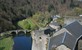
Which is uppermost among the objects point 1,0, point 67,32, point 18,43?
point 67,32

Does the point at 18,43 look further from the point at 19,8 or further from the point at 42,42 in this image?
the point at 19,8

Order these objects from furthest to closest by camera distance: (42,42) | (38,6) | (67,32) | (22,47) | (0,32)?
(38,6) < (0,32) < (22,47) < (67,32) < (42,42)

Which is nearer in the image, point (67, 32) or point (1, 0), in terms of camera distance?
point (67, 32)

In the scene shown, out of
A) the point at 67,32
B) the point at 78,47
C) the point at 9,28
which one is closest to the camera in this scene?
the point at 78,47

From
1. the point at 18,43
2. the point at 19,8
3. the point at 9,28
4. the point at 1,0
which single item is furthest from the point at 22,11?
the point at 18,43

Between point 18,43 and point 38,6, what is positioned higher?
point 18,43

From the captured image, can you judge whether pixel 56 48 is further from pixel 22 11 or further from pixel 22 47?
pixel 22 11

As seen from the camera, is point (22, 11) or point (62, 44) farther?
point (22, 11)

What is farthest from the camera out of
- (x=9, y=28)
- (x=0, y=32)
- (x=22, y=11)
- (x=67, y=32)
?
(x=22, y=11)

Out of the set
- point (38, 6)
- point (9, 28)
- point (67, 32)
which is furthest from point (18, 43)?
point (38, 6)
